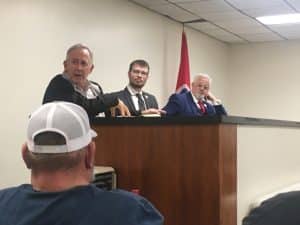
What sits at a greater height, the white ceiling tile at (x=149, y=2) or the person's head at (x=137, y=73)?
the white ceiling tile at (x=149, y=2)

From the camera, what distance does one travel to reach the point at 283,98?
8438 mm

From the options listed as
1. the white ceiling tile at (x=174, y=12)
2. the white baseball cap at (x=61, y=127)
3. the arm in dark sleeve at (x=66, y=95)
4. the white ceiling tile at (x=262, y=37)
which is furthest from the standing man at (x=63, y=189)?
the white ceiling tile at (x=262, y=37)

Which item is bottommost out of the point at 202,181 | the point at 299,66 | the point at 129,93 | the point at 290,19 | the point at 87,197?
the point at 202,181

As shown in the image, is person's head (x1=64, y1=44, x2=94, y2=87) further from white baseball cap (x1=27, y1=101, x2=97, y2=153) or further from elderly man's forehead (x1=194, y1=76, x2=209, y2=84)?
white baseball cap (x1=27, y1=101, x2=97, y2=153)

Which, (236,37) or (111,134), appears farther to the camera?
(236,37)

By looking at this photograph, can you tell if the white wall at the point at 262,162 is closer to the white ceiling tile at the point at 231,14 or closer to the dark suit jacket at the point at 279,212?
the dark suit jacket at the point at 279,212

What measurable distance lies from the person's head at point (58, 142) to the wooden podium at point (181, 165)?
59.2 inches

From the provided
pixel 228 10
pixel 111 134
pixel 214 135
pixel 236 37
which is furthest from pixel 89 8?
pixel 236 37

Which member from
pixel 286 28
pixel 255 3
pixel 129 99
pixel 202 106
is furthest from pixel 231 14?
pixel 129 99

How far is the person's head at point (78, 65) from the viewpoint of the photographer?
3.43m

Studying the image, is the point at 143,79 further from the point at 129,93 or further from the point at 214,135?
the point at 214,135

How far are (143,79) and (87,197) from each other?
10.5ft

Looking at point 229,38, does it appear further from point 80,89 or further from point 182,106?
point 80,89

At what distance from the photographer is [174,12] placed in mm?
6605
